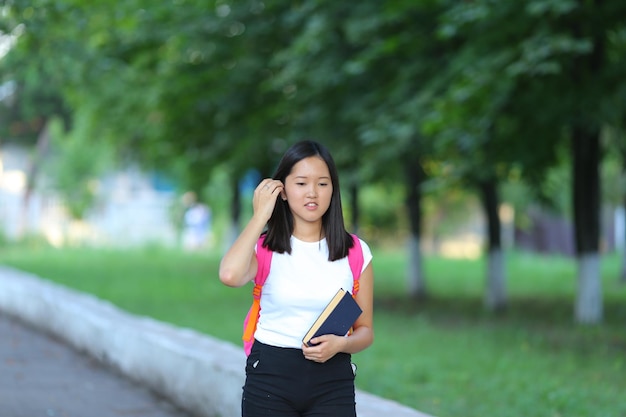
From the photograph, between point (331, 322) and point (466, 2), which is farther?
point (466, 2)

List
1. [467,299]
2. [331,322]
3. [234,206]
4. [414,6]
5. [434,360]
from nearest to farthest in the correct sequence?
[331,322] < [434,360] < [414,6] < [467,299] < [234,206]

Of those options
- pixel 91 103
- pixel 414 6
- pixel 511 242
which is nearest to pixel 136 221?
pixel 511 242

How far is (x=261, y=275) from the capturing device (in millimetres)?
3922

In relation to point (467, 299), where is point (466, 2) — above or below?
above

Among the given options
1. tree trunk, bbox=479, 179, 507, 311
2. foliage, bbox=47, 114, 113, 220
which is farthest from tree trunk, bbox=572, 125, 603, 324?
foliage, bbox=47, 114, 113, 220

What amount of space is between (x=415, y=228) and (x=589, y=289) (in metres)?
6.47

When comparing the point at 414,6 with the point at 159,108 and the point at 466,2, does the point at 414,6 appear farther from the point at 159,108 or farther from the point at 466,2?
the point at 159,108

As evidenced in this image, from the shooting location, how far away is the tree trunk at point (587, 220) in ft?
54.7

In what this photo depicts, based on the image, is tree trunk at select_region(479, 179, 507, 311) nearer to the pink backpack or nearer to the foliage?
the pink backpack

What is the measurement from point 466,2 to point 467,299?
11055 millimetres

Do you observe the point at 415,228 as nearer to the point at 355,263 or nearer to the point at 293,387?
the point at 355,263

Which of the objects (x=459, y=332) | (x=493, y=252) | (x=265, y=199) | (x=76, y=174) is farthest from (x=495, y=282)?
(x=76, y=174)

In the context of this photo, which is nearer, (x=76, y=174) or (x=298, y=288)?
(x=298, y=288)

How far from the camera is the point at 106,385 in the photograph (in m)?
8.66
